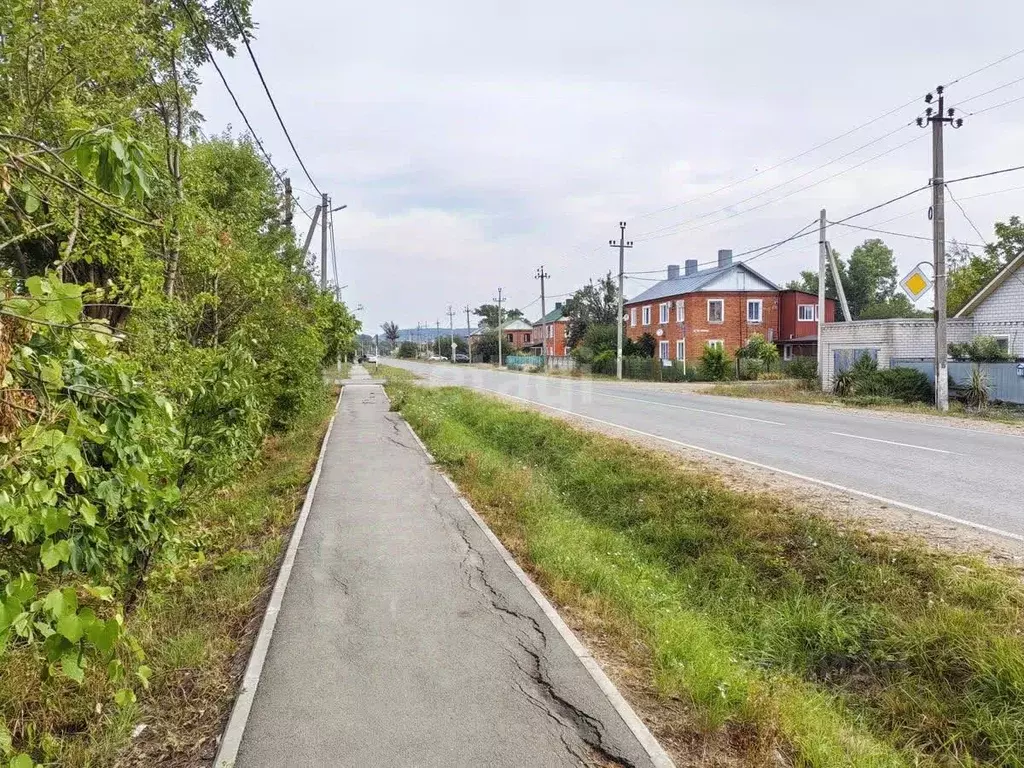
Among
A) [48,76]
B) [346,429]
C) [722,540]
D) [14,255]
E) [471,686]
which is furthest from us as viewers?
[346,429]

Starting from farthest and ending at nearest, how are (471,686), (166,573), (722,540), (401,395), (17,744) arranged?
(401,395) < (722,540) < (166,573) < (471,686) < (17,744)

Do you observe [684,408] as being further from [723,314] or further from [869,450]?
[723,314]

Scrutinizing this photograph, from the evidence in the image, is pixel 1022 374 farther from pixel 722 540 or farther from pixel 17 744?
pixel 17 744

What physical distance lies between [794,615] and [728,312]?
41058 millimetres

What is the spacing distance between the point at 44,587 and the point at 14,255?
604 centimetres

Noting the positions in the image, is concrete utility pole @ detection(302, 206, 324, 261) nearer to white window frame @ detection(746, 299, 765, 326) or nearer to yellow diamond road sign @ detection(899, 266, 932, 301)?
yellow diamond road sign @ detection(899, 266, 932, 301)

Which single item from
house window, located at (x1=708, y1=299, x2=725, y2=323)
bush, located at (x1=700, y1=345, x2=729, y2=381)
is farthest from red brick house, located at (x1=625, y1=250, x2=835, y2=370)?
bush, located at (x1=700, y1=345, x2=729, y2=381)

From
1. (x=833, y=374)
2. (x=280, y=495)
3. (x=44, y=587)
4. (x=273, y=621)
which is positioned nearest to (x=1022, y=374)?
(x=833, y=374)

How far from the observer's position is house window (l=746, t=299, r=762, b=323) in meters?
44.7

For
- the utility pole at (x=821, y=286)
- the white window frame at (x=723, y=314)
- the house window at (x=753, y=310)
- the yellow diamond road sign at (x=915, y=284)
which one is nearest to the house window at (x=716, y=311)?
the white window frame at (x=723, y=314)

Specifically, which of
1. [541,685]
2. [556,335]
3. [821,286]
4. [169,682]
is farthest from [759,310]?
[169,682]

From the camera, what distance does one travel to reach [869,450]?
11297mm

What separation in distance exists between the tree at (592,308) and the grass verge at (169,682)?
57110 millimetres

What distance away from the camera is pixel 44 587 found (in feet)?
16.6
